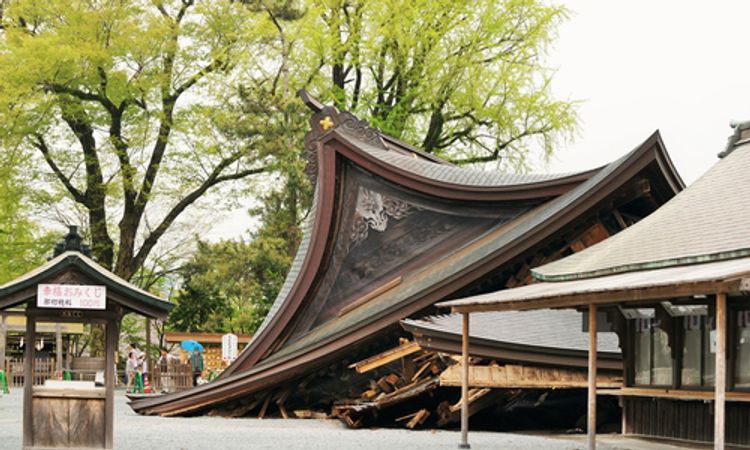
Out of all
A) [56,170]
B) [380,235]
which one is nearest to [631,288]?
[380,235]

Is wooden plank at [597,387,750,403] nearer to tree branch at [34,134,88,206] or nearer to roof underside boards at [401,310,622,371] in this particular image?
roof underside boards at [401,310,622,371]

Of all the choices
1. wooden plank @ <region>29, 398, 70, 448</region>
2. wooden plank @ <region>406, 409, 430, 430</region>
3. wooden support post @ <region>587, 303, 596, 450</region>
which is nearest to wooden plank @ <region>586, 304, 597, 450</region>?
wooden support post @ <region>587, 303, 596, 450</region>

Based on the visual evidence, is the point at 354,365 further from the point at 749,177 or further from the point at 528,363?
the point at 749,177

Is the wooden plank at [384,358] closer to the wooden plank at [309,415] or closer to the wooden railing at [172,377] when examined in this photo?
the wooden plank at [309,415]

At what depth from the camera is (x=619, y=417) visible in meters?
18.1

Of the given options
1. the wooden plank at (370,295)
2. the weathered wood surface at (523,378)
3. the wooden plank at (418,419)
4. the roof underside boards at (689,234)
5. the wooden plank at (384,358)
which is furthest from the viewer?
the wooden plank at (370,295)

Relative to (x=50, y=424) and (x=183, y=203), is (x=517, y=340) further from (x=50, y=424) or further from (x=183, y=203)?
(x=183, y=203)

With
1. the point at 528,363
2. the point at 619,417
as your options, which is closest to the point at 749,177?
the point at 528,363

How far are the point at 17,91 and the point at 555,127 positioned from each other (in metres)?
16.9

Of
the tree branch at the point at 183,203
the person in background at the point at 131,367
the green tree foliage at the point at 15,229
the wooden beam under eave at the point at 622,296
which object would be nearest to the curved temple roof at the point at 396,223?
the wooden beam under eave at the point at 622,296

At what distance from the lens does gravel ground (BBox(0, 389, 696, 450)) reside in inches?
561

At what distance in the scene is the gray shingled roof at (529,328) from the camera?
55.1 ft

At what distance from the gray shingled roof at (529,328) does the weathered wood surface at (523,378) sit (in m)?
0.40

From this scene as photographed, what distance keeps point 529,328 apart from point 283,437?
426 cm
